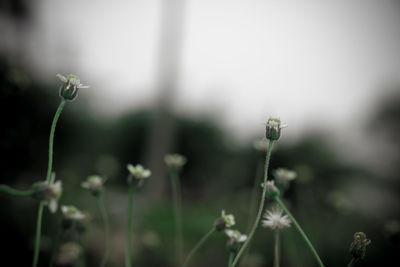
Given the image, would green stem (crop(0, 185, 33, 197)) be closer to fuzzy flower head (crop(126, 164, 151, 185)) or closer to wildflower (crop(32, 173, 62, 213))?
wildflower (crop(32, 173, 62, 213))

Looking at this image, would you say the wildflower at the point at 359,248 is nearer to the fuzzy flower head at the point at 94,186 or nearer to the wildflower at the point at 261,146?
the wildflower at the point at 261,146

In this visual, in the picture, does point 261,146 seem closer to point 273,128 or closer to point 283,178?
point 283,178

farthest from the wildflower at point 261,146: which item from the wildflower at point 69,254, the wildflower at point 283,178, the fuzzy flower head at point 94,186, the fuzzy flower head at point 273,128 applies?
the wildflower at point 69,254

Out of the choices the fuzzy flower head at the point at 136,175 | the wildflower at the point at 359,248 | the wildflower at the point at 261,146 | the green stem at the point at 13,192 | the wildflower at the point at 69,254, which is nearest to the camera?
the green stem at the point at 13,192

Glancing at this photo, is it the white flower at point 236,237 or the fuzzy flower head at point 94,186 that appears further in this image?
the fuzzy flower head at point 94,186

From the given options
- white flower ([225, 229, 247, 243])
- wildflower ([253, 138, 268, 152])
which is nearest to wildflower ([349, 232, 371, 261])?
white flower ([225, 229, 247, 243])

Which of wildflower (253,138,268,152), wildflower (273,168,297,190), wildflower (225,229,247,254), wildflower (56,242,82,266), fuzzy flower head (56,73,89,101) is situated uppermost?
fuzzy flower head (56,73,89,101)

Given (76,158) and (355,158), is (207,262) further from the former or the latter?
(355,158)

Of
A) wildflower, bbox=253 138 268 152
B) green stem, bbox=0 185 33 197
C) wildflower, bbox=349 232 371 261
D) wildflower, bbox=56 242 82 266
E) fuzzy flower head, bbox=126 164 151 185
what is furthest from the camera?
wildflower, bbox=253 138 268 152

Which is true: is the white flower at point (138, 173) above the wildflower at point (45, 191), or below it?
below
